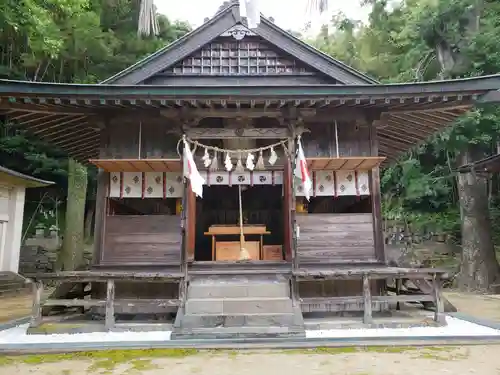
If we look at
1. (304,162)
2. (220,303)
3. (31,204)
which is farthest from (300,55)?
(31,204)

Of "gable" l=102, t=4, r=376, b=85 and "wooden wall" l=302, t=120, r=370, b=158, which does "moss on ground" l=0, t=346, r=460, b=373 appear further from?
"gable" l=102, t=4, r=376, b=85

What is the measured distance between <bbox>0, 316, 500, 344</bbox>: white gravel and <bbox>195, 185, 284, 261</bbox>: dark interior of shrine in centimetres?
616

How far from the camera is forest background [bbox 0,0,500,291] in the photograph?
49.3ft

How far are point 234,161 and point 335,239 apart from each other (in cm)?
285

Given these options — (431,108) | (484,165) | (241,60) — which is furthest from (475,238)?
(241,60)

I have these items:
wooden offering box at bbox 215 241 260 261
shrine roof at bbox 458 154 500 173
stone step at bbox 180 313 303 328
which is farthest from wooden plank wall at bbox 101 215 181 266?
shrine roof at bbox 458 154 500 173

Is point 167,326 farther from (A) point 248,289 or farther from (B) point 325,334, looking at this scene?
(B) point 325,334

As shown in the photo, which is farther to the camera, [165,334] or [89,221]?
[89,221]

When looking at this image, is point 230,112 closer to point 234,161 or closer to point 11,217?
point 234,161

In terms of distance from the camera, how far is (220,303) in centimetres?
720

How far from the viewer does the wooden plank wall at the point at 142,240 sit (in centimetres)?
840

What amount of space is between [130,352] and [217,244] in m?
4.95

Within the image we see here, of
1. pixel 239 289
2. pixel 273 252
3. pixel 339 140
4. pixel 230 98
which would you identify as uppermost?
pixel 230 98

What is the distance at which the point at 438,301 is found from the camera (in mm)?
7578
